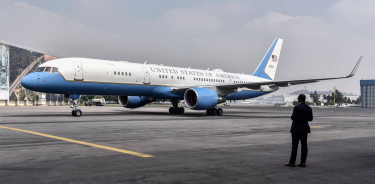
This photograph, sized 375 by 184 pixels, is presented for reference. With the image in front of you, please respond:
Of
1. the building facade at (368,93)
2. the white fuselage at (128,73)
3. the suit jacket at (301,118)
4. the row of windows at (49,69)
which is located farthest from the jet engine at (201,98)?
the building facade at (368,93)

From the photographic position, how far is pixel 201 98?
24.8 metres

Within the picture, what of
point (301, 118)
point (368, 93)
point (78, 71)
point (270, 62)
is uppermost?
point (270, 62)

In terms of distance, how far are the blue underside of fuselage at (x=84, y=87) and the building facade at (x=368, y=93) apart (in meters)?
122

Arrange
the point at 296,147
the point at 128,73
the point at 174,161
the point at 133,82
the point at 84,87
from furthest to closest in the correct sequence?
the point at 133,82 < the point at 128,73 < the point at 84,87 < the point at 174,161 < the point at 296,147

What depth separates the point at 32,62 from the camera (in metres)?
127

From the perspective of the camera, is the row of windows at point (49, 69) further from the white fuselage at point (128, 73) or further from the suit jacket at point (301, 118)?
the suit jacket at point (301, 118)

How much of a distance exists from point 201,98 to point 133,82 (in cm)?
546

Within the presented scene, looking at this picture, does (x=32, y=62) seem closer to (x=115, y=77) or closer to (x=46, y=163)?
(x=115, y=77)

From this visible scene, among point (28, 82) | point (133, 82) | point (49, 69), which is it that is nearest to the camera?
point (28, 82)

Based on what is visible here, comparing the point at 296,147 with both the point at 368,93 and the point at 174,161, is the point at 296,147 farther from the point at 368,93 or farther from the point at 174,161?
the point at 368,93

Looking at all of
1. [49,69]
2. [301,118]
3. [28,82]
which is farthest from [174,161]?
[49,69]

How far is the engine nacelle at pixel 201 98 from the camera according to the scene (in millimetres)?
24812

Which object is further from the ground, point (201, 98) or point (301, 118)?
point (201, 98)

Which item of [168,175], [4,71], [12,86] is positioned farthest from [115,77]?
[12,86]
